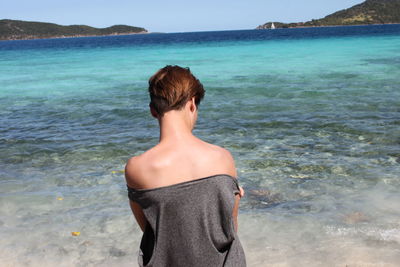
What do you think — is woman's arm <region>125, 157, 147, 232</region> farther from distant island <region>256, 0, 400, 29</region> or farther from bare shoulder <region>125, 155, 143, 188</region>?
distant island <region>256, 0, 400, 29</region>

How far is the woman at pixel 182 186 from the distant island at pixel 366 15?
561 ft

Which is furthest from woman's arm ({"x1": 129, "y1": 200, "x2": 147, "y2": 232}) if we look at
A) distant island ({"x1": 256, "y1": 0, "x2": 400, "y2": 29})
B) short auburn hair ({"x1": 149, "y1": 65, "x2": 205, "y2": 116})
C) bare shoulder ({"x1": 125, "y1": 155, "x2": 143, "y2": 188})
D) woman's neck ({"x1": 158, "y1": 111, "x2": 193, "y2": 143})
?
distant island ({"x1": 256, "y1": 0, "x2": 400, "y2": 29})

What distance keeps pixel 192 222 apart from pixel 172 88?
63 cm

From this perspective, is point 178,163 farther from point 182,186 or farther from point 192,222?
point 192,222

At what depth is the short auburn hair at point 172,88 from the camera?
6.66 feet

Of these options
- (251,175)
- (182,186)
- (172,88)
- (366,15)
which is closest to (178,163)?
(182,186)

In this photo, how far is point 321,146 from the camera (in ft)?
27.8

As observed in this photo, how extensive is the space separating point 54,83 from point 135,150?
596 inches

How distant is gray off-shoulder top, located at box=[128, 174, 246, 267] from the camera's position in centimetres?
→ 206

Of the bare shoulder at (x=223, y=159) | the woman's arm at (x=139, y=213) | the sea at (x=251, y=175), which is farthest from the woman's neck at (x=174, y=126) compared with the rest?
the sea at (x=251, y=175)

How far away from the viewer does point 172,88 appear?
6.64ft

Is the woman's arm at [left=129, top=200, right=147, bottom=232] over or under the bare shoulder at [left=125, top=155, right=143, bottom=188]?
under

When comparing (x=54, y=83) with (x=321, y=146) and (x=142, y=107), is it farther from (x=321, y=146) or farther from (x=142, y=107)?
(x=321, y=146)

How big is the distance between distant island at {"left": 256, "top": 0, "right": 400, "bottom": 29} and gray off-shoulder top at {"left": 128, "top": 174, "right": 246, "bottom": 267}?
171m
